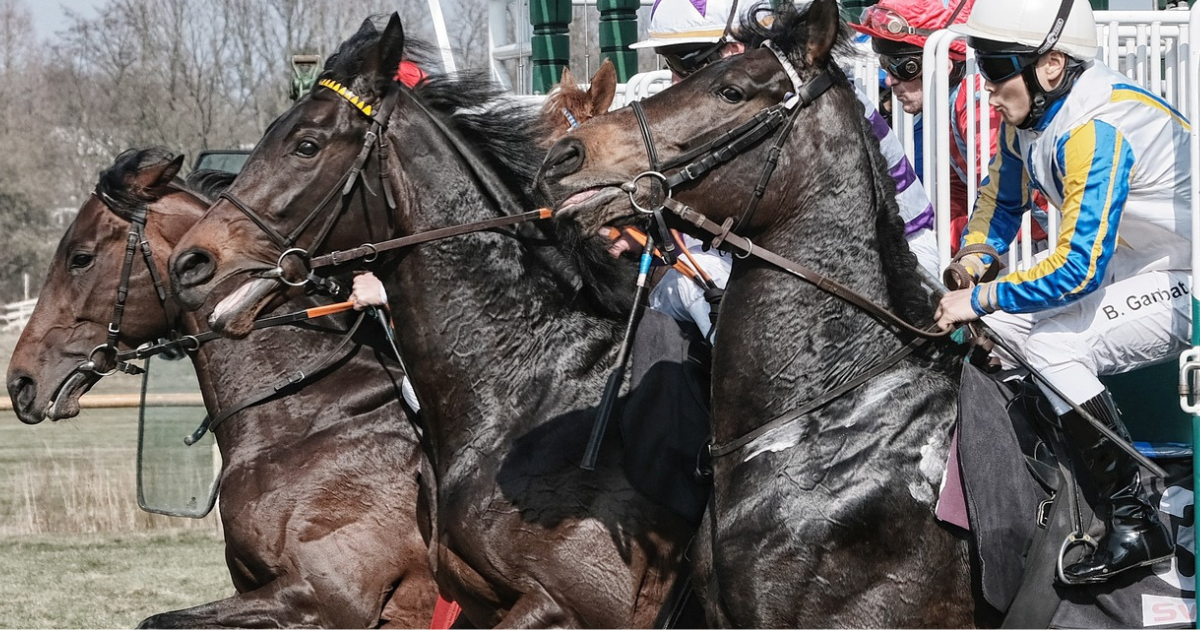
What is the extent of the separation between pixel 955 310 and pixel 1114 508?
62cm

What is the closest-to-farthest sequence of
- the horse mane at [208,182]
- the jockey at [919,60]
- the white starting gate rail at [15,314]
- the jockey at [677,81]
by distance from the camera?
the jockey at [677,81] < the jockey at [919,60] < the horse mane at [208,182] < the white starting gate rail at [15,314]

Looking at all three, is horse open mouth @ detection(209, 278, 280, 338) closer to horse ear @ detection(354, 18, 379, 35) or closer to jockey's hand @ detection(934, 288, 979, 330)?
horse ear @ detection(354, 18, 379, 35)

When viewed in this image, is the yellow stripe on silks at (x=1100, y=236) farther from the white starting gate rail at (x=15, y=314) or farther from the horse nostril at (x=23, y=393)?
the white starting gate rail at (x=15, y=314)

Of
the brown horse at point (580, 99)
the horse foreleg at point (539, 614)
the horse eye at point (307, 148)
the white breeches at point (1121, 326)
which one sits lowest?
the horse foreleg at point (539, 614)

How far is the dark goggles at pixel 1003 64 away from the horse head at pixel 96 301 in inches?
132

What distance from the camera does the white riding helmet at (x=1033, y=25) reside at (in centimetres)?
336

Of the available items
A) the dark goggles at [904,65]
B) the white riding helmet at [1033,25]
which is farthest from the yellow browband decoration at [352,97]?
the dark goggles at [904,65]

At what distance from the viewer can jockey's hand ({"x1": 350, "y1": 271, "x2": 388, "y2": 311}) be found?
4684 mm

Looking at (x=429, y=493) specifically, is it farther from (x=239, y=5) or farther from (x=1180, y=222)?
(x=239, y=5)

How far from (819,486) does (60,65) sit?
22.8m

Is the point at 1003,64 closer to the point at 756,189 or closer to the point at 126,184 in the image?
the point at 756,189

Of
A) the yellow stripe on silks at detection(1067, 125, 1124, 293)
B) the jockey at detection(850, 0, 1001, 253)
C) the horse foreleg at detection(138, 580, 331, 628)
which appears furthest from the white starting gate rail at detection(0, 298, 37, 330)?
the yellow stripe on silks at detection(1067, 125, 1124, 293)

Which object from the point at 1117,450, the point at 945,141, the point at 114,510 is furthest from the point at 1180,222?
the point at 114,510

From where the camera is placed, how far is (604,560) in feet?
13.2
